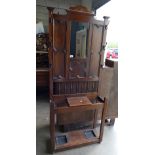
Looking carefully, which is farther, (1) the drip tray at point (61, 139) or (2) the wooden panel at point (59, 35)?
(1) the drip tray at point (61, 139)

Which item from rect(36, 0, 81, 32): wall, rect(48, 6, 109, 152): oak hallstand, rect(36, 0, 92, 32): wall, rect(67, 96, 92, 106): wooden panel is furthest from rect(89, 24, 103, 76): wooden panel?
rect(36, 0, 81, 32): wall

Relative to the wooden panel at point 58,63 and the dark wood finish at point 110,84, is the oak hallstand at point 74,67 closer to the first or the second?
the wooden panel at point 58,63

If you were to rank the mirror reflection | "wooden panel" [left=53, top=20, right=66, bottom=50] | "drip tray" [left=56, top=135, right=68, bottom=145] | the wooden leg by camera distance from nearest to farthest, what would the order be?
"wooden panel" [left=53, top=20, right=66, bottom=50]
the mirror reflection
"drip tray" [left=56, top=135, right=68, bottom=145]
the wooden leg

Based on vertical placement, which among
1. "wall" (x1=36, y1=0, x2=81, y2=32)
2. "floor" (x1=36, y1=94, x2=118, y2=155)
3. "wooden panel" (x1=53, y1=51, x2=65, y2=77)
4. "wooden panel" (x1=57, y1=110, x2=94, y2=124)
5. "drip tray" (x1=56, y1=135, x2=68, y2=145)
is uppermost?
"wall" (x1=36, y1=0, x2=81, y2=32)

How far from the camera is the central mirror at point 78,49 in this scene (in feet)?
5.15

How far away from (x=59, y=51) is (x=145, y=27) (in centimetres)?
101

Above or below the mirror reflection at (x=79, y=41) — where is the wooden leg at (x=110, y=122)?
below

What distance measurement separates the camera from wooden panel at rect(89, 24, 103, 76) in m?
1.59

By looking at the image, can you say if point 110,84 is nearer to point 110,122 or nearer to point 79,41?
point 110,122

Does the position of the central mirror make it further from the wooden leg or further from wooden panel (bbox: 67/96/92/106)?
the wooden leg

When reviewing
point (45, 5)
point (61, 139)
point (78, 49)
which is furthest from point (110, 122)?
point (45, 5)

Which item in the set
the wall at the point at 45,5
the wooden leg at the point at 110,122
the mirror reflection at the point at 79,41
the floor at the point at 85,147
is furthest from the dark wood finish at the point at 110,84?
the wall at the point at 45,5
